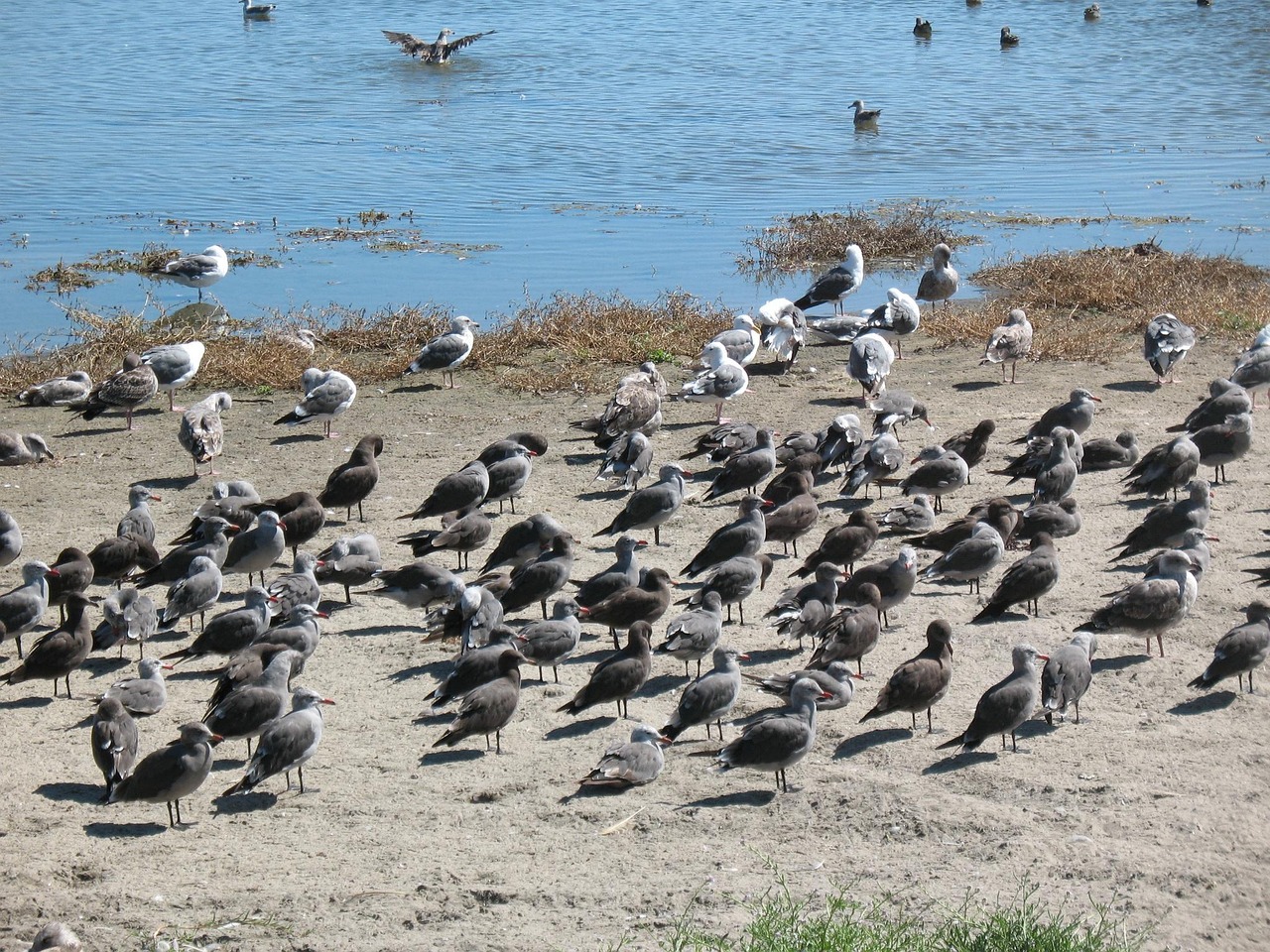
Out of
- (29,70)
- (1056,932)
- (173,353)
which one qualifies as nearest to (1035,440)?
(1056,932)

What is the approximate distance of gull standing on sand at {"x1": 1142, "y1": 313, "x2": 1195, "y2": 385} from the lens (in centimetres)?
1639

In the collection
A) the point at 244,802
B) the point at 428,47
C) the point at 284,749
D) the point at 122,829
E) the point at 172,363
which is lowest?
the point at 244,802

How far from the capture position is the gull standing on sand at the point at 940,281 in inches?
786

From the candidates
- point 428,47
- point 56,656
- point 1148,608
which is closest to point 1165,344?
point 1148,608

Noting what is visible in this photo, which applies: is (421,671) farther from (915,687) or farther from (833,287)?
(833,287)

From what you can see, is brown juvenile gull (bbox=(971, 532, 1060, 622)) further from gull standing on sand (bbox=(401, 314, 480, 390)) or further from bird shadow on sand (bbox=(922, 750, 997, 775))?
gull standing on sand (bbox=(401, 314, 480, 390))

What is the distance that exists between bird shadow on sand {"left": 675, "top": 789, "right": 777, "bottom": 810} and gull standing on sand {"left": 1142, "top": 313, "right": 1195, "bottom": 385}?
383 inches

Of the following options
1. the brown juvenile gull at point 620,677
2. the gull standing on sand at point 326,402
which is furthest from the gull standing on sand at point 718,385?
the brown juvenile gull at point 620,677

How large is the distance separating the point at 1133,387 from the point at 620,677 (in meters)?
9.38

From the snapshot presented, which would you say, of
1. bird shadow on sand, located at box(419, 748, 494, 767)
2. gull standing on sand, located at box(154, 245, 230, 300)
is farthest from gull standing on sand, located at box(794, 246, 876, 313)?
bird shadow on sand, located at box(419, 748, 494, 767)

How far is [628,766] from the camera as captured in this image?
8445mm

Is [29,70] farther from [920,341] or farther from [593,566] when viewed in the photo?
[593,566]

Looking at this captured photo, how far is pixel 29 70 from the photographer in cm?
4356

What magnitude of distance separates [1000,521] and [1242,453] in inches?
129
